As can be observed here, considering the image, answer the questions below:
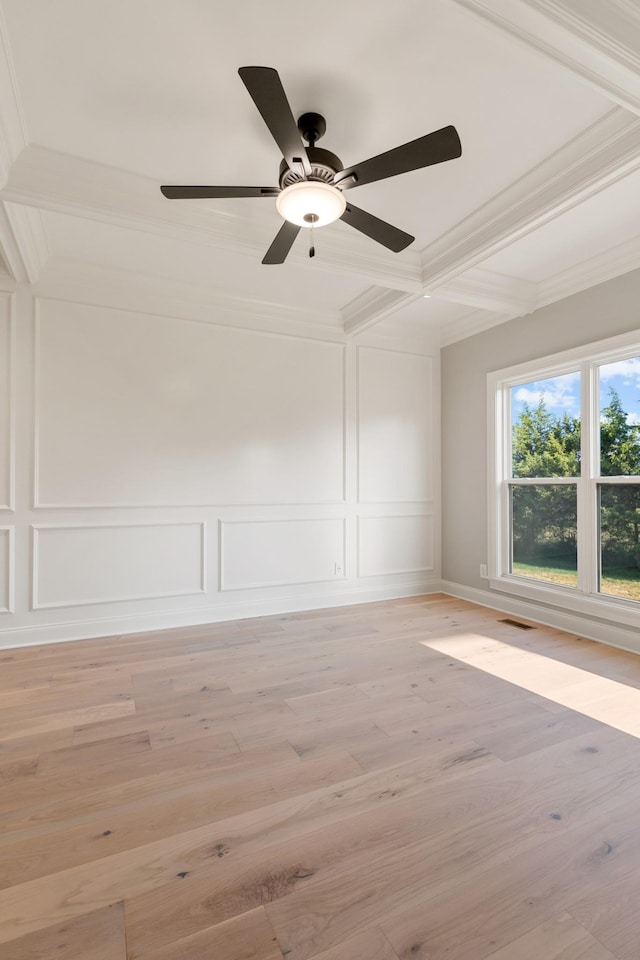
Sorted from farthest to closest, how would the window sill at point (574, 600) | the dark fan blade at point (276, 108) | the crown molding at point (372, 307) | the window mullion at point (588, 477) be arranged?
the crown molding at point (372, 307), the window mullion at point (588, 477), the window sill at point (574, 600), the dark fan blade at point (276, 108)

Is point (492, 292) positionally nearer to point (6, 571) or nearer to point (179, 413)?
point (179, 413)

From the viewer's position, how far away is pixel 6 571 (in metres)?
3.36

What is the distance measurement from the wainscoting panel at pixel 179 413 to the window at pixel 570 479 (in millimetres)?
1590

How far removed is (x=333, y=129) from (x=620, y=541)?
324 cm

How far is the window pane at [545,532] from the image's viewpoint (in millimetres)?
3809

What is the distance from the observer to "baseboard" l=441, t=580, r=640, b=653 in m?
3.33

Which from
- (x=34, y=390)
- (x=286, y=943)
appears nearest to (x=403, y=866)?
A: (x=286, y=943)

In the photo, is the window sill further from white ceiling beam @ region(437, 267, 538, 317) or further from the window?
white ceiling beam @ region(437, 267, 538, 317)

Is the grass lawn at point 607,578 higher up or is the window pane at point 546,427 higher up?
the window pane at point 546,427

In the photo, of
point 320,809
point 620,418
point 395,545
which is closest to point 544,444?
point 620,418

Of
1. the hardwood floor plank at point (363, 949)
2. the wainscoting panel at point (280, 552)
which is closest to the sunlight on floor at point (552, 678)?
the wainscoting panel at point (280, 552)

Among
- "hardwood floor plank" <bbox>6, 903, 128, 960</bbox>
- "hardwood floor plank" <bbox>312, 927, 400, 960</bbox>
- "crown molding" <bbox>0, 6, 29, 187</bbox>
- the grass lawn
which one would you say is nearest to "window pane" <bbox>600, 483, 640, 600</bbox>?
the grass lawn

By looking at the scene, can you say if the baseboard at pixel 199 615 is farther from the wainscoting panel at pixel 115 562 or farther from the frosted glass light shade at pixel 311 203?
the frosted glass light shade at pixel 311 203

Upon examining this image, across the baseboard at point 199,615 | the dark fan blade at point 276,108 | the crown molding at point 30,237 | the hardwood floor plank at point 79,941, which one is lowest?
the hardwood floor plank at point 79,941
